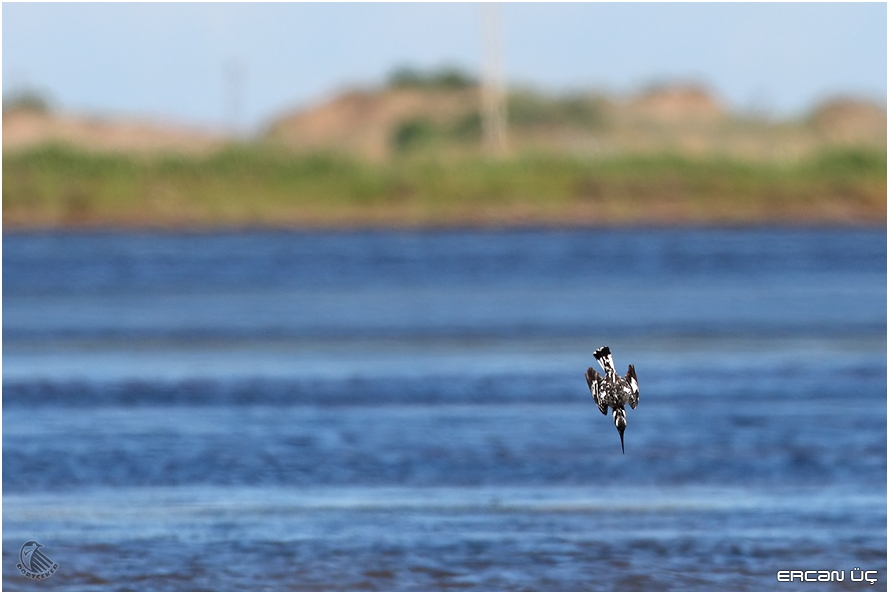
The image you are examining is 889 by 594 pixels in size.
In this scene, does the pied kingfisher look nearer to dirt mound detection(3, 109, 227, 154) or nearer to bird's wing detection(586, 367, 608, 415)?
bird's wing detection(586, 367, 608, 415)

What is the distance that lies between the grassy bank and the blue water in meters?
24.5

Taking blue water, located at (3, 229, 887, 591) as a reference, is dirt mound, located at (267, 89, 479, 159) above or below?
above

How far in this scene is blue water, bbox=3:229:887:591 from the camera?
1172 centimetres

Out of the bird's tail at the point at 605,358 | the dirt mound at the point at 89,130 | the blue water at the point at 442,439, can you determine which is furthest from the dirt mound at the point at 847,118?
the bird's tail at the point at 605,358

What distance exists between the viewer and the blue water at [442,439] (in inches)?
461

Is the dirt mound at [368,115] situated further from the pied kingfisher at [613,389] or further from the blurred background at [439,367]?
the pied kingfisher at [613,389]

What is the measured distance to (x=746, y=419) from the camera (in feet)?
59.4

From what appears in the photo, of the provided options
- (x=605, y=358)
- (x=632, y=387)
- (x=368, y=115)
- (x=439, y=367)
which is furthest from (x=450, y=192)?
(x=632, y=387)

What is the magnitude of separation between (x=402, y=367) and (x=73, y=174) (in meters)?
42.4

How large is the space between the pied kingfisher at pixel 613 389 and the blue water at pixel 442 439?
4633 mm

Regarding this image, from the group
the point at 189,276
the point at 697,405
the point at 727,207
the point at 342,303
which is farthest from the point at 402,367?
the point at 727,207

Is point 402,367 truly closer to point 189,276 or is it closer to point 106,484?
point 106,484

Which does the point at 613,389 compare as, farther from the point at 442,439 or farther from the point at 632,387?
the point at 442,439

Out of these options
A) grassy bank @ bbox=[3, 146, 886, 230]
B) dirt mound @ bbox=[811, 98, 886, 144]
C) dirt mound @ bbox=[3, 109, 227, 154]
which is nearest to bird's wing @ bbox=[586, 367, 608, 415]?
grassy bank @ bbox=[3, 146, 886, 230]
